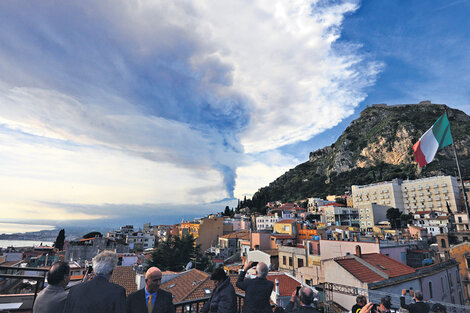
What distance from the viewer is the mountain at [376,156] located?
9975 cm

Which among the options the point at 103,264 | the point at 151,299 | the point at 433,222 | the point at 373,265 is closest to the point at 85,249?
the point at 373,265

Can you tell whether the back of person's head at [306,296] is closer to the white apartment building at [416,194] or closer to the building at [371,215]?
the building at [371,215]

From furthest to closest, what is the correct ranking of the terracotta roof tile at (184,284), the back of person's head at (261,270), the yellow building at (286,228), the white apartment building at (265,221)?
the white apartment building at (265,221)
the yellow building at (286,228)
the terracotta roof tile at (184,284)
the back of person's head at (261,270)

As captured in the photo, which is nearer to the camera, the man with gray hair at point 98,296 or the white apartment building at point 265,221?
the man with gray hair at point 98,296

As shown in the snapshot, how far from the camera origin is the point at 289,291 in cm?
1656

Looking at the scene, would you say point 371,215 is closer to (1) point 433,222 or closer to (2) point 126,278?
(1) point 433,222

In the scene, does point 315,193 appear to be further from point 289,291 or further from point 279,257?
point 289,291

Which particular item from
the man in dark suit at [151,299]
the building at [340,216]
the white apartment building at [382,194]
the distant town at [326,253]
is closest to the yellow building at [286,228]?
the distant town at [326,253]

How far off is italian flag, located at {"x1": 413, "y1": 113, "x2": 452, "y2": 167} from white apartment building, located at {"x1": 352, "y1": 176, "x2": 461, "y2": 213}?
3111 inches

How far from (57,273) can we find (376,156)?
13795 cm

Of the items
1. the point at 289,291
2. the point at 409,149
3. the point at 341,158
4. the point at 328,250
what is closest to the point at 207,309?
the point at 289,291

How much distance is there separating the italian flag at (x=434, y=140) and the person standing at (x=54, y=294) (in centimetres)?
1197

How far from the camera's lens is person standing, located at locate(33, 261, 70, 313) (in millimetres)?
2869

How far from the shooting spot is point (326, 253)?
22.0m
